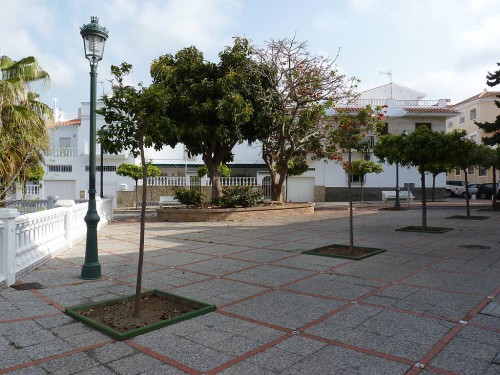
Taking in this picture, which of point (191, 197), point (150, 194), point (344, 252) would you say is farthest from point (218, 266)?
point (150, 194)

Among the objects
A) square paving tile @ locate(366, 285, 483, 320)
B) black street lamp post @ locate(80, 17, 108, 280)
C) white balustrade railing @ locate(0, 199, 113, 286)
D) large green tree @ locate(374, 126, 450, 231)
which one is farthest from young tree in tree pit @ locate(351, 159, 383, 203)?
black street lamp post @ locate(80, 17, 108, 280)

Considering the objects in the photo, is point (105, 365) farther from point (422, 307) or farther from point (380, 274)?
point (380, 274)

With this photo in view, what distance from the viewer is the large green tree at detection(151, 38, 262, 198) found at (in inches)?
609

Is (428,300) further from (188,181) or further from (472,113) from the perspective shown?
(472,113)

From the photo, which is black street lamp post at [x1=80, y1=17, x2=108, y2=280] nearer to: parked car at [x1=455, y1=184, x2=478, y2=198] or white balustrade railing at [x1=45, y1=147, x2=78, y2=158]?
white balustrade railing at [x1=45, y1=147, x2=78, y2=158]

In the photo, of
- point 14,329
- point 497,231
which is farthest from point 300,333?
point 497,231

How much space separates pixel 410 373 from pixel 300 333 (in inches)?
44.7

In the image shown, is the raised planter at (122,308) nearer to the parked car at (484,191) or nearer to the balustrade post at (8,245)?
the balustrade post at (8,245)

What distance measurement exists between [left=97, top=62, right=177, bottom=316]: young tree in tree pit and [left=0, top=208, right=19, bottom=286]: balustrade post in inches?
85.7

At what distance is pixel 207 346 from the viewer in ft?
12.4

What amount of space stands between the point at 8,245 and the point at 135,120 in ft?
9.33

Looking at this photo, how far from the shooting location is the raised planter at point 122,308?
4.06 metres

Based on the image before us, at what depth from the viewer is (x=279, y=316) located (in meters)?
4.58

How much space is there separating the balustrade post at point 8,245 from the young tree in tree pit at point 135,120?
2.18 meters
